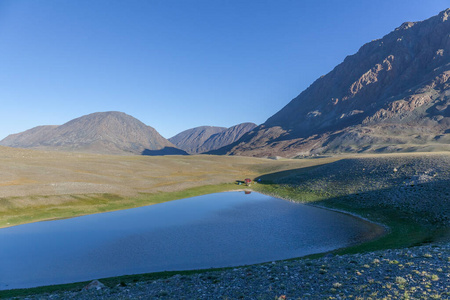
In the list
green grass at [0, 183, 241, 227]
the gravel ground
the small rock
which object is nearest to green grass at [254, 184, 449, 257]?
the gravel ground

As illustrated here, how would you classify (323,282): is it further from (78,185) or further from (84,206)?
(78,185)

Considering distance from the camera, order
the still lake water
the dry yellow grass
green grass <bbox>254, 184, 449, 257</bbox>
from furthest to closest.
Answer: the dry yellow grass
green grass <bbox>254, 184, 449, 257</bbox>
the still lake water

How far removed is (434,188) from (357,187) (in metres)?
16.3

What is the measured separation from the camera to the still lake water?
92.9 ft

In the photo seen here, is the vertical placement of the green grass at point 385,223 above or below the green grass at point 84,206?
below

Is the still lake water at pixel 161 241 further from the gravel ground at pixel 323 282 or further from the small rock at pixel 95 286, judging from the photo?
the gravel ground at pixel 323 282

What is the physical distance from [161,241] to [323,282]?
2472 centimetres

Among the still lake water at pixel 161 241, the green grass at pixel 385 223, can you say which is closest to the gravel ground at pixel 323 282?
the green grass at pixel 385 223

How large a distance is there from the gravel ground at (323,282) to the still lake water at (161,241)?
6.76m

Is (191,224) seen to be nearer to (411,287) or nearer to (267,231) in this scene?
(267,231)

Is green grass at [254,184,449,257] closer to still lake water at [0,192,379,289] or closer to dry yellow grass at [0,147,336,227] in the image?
still lake water at [0,192,379,289]

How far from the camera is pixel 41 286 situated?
79.5ft

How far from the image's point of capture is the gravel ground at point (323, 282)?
15727 mm

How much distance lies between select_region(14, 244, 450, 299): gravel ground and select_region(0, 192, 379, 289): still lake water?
6759 millimetres
